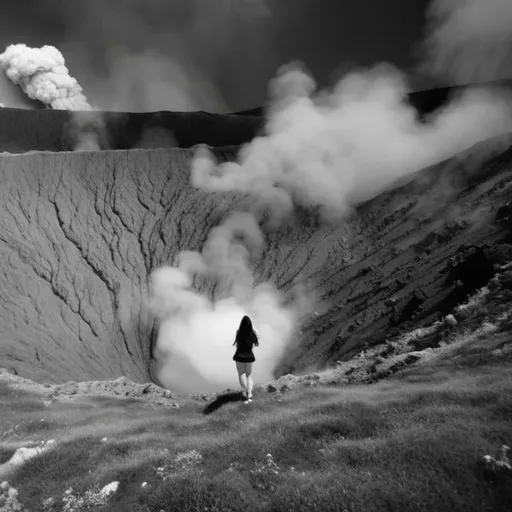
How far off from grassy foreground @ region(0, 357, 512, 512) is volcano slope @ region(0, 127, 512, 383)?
1428 centimetres

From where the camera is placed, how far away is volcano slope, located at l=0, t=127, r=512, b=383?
28.8m

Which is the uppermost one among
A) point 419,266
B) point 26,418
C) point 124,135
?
point 124,135

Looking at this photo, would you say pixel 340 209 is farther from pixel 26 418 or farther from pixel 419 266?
pixel 26 418

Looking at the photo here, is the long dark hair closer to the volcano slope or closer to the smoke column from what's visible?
the volcano slope

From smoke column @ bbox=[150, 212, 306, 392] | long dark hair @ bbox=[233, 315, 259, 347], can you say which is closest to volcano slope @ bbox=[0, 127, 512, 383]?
smoke column @ bbox=[150, 212, 306, 392]

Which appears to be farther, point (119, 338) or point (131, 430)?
point (119, 338)

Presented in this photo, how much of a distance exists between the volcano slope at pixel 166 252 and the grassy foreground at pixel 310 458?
14277mm

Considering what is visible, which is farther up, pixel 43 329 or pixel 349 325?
pixel 43 329

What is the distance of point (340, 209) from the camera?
51219mm

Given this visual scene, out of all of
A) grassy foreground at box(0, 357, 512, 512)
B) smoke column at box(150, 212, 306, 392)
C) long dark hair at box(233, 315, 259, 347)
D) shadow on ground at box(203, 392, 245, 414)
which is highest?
smoke column at box(150, 212, 306, 392)

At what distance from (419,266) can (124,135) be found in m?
116

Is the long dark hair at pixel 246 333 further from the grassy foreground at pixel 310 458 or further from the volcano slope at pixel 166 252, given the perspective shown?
the volcano slope at pixel 166 252

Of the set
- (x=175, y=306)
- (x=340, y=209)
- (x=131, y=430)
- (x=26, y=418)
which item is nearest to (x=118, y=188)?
(x=175, y=306)

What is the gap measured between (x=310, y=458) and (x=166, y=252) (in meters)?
57.6
